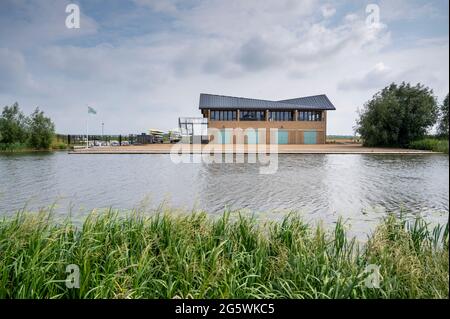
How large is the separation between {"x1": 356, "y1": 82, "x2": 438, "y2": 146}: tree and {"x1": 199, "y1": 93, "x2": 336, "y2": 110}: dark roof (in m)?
11.9

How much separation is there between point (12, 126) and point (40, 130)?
3.32 m

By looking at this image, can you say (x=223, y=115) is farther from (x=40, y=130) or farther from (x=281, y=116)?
(x=40, y=130)

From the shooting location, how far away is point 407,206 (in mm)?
7551

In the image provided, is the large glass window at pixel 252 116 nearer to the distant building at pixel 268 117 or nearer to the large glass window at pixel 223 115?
the distant building at pixel 268 117

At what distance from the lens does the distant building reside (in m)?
42.5

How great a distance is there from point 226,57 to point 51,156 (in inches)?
680

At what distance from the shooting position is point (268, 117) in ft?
143

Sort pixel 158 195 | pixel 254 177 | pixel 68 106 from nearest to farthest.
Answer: pixel 68 106 → pixel 158 195 → pixel 254 177

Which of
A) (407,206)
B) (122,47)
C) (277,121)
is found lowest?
(407,206)

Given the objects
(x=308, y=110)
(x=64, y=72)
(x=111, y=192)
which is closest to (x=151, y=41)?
(x=64, y=72)

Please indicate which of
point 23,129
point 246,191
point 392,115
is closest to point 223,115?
point 392,115

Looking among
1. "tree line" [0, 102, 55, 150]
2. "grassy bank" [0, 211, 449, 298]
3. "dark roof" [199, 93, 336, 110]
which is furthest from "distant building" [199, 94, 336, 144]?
"grassy bank" [0, 211, 449, 298]

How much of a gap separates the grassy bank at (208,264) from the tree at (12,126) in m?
5.47

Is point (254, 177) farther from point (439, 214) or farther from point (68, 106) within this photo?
point (68, 106)
